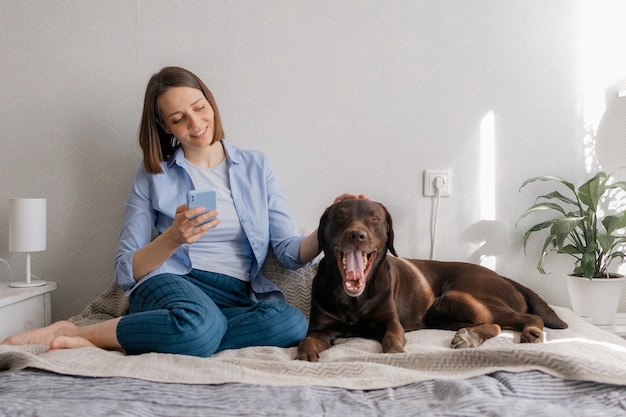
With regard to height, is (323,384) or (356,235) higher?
(356,235)

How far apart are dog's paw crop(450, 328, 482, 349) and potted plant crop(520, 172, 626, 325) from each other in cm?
66

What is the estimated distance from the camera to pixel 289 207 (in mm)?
2438

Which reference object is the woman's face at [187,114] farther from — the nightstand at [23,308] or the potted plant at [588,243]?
the potted plant at [588,243]

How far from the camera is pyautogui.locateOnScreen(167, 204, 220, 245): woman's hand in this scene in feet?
5.43

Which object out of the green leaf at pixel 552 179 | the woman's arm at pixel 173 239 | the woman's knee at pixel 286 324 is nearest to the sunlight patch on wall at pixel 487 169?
the green leaf at pixel 552 179

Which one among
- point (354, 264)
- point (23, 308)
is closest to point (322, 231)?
point (354, 264)

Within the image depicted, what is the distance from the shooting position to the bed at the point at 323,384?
111 cm

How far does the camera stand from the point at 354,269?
1.77m

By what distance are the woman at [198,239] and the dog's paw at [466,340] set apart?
0.47 m

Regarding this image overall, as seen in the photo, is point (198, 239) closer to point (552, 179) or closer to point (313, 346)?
point (313, 346)

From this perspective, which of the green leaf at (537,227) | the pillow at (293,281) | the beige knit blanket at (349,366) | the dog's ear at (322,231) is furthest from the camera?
the green leaf at (537,227)

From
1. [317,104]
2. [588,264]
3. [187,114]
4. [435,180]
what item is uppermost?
[317,104]

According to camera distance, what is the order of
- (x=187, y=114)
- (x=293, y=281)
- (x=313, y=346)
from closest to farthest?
(x=313, y=346) < (x=187, y=114) < (x=293, y=281)

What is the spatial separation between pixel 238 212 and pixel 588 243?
1.39 m
